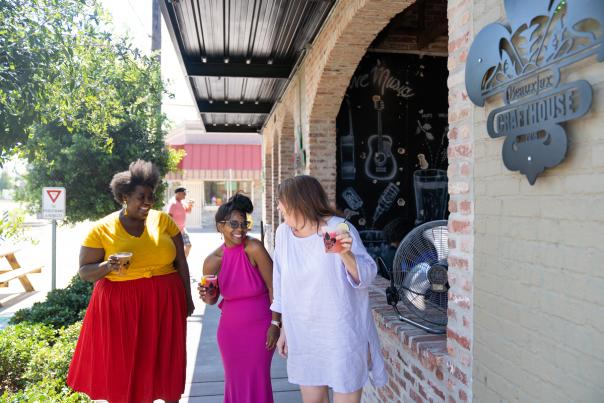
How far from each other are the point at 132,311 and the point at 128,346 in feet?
0.75

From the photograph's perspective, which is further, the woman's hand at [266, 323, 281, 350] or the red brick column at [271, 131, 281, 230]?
the red brick column at [271, 131, 281, 230]

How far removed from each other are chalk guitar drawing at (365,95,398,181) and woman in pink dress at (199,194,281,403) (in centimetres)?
349

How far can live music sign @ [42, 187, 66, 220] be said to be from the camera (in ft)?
22.8

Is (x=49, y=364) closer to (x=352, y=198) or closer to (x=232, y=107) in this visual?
(x=352, y=198)

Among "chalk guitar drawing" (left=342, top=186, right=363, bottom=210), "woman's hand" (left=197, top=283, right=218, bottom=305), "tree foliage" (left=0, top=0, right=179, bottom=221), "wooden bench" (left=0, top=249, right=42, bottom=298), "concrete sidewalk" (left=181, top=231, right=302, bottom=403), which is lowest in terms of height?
"concrete sidewalk" (left=181, top=231, right=302, bottom=403)

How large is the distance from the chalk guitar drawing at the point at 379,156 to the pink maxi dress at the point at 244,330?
3583 mm

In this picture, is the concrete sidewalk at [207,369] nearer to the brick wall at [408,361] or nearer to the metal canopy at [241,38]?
the brick wall at [408,361]

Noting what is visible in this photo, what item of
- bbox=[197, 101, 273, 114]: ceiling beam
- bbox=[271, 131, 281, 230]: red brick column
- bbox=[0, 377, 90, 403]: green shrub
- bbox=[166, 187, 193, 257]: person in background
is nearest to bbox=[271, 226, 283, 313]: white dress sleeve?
bbox=[0, 377, 90, 403]: green shrub

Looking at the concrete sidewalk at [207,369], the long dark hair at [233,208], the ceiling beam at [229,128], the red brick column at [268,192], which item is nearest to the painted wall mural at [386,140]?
the concrete sidewalk at [207,369]

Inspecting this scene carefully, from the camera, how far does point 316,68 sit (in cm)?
596

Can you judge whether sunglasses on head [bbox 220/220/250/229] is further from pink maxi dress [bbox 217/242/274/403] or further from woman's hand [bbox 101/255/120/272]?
woman's hand [bbox 101/255/120/272]

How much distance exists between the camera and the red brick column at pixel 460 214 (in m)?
2.27

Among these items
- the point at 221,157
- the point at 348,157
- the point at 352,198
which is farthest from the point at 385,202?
the point at 221,157

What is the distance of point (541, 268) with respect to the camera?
177 cm
